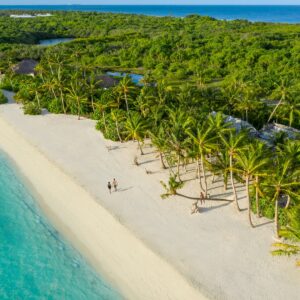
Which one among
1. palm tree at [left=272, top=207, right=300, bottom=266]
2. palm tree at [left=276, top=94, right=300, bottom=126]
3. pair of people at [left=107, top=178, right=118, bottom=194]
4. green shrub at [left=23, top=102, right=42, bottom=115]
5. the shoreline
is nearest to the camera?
palm tree at [left=272, top=207, right=300, bottom=266]

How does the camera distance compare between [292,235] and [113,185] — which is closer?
[292,235]

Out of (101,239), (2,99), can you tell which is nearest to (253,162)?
(101,239)

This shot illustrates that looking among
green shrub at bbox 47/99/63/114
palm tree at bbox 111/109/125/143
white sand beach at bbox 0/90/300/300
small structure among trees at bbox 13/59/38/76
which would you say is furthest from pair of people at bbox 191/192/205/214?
small structure among trees at bbox 13/59/38/76

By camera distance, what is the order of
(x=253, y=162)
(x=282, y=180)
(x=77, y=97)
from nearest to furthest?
(x=282, y=180) → (x=253, y=162) → (x=77, y=97)

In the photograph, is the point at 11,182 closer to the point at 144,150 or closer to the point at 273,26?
the point at 144,150

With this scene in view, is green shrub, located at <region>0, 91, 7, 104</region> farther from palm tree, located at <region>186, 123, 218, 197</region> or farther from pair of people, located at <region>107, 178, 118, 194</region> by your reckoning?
palm tree, located at <region>186, 123, 218, 197</region>

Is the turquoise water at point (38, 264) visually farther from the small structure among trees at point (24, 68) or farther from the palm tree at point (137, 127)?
the small structure among trees at point (24, 68)

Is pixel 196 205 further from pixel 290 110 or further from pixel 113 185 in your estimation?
pixel 290 110
